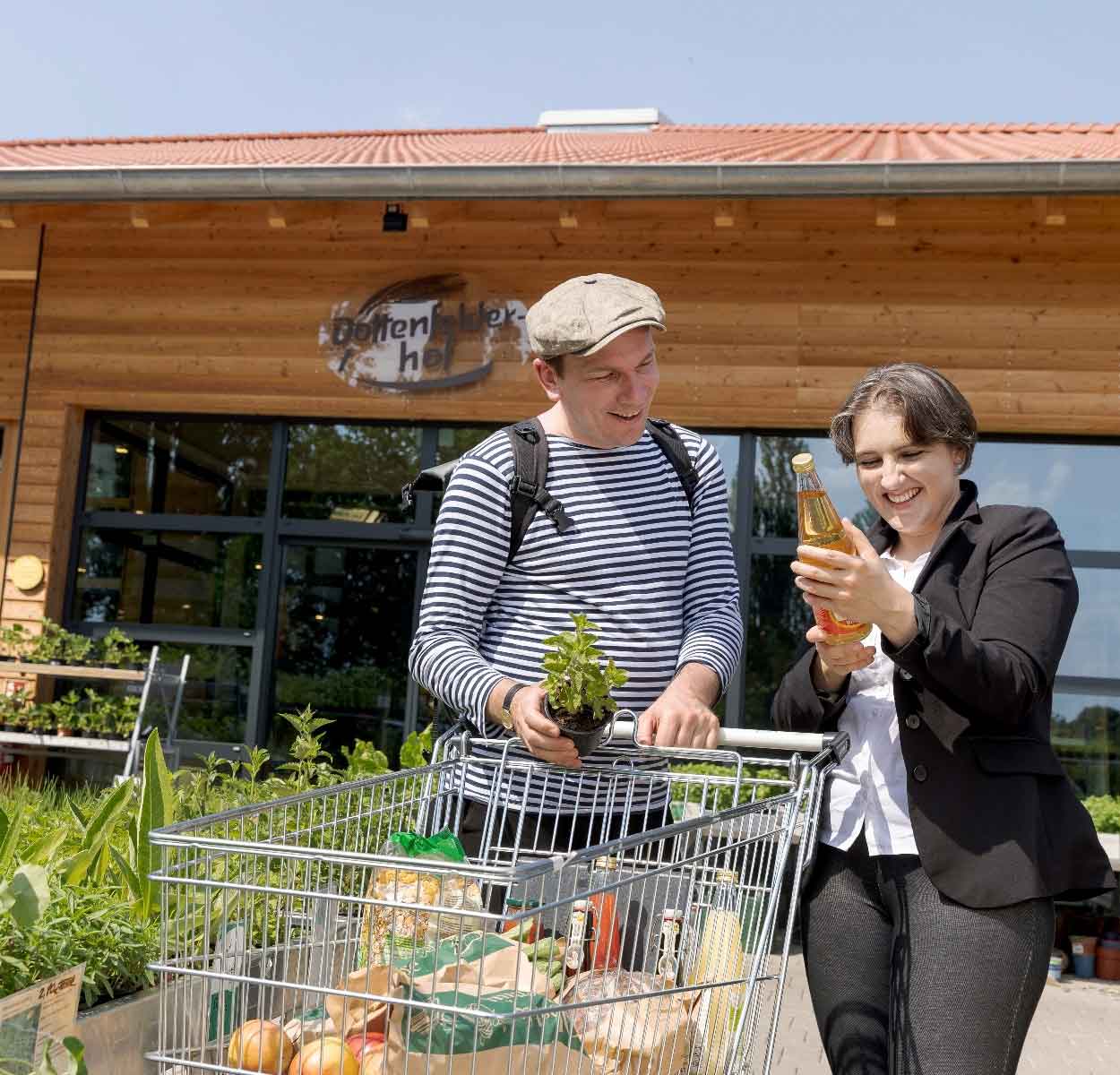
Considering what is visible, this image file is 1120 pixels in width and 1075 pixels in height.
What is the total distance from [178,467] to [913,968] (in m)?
8.52

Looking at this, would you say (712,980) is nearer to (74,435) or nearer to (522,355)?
(522,355)

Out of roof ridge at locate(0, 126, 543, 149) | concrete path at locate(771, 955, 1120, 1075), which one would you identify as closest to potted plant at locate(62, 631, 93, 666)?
roof ridge at locate(0, 126, 543, 149)

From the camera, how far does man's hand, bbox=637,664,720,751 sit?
2.16 metres

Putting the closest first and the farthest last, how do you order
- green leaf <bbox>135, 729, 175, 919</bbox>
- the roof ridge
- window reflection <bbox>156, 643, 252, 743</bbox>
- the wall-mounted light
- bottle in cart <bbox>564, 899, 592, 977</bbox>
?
bottle in cart <bbox>564, 899, 592, 977</bbox>
green leaf <bbox>135, 729, 175, 919</bbox>
the wall-mounted light
window reflection <bbox>156, 643, 252, 743</bbox>
the roof ridge

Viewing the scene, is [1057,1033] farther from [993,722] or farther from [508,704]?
[508,704]

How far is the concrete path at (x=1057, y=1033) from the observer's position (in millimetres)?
5531

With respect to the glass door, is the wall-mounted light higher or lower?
higher

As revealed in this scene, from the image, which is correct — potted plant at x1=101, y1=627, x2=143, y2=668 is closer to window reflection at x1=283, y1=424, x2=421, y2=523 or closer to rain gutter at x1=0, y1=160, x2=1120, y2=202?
window reflection at x1=283, y1=424, x2=421, y2=523

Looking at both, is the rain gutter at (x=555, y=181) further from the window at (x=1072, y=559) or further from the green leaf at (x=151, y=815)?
the green leaf at (x=151, y=815)

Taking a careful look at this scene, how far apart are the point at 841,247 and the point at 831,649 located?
23.1 ft

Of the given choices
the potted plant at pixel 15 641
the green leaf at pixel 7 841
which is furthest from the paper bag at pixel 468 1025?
the potted plant at pixel 15 641

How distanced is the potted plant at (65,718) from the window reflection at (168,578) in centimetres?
78

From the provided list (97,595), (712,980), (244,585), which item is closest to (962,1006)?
(712,980)

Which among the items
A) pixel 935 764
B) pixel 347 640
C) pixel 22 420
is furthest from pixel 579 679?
pixel 22 420
